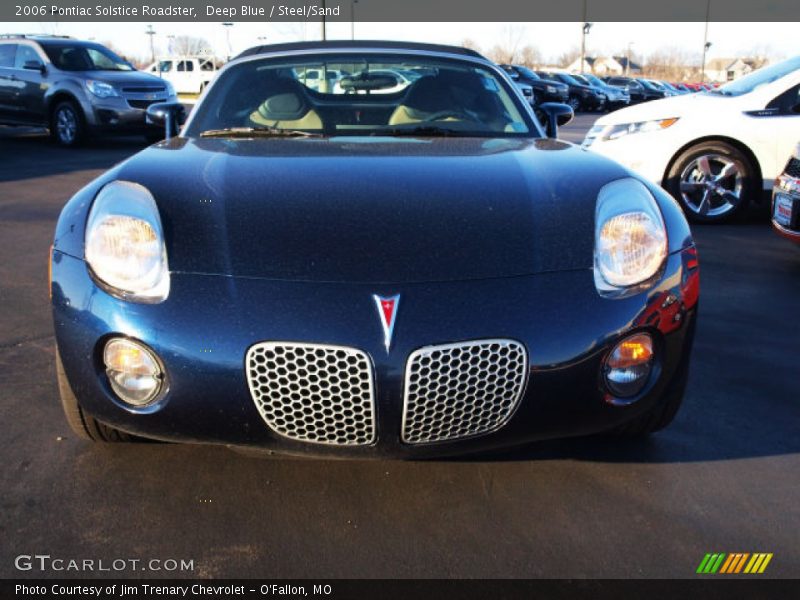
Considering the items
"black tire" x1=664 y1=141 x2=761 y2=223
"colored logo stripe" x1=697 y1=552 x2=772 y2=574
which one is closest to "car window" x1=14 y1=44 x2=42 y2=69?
"black tire" x1=664 y1=141 x2=761 y2=223

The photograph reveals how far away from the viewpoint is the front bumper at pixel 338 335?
2061mm

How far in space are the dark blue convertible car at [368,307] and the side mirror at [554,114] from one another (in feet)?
5.61

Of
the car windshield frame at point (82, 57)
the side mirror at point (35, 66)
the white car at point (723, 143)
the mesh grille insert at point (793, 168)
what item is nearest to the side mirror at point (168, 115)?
the mesh grille insert at point (793, 168)

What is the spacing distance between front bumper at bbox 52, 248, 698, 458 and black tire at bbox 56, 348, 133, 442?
0.28m

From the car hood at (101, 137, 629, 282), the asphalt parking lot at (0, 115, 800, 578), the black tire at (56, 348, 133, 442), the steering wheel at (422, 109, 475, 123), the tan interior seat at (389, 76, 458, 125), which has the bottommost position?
the asphalt parking lot at (0, 115, 800, 578)

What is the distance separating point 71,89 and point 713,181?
9422mm

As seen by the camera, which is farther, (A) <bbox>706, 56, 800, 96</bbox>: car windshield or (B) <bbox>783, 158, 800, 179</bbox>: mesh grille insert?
A: (A) <bbox>706, 56, 800, 96</bbox>: car windshield

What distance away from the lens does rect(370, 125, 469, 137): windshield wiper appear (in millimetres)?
3387

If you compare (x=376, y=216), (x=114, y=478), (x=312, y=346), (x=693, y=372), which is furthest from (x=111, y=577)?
(x=693, y=372)

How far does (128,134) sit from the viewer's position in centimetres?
1217

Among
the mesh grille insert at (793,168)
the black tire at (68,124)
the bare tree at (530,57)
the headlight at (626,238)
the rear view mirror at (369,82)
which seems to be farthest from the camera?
the bare tree at (530,57)

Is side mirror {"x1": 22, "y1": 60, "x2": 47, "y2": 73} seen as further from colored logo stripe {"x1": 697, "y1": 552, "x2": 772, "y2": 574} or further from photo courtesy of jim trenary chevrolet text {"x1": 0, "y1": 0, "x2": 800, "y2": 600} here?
colored logo stripe {"x1": 697, "y1": 552, "x2": 772, "y2": 574}

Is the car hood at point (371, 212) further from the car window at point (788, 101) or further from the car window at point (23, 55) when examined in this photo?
the car window at point (23, 55)

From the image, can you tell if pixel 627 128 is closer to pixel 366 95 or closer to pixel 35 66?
pixel 366 95
